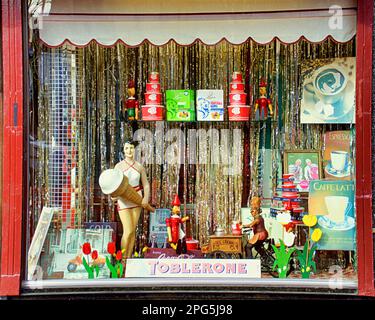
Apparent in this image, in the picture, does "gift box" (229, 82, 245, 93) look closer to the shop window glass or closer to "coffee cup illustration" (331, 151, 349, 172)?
the shop window glass

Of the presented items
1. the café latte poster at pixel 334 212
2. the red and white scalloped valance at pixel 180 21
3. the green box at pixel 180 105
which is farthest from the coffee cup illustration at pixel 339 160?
the green box at pixel 180 105

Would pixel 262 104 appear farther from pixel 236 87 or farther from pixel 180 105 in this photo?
pixel 180 105

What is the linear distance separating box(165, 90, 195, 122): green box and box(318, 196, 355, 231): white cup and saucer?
135 centimetres

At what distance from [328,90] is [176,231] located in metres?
→ 1.72

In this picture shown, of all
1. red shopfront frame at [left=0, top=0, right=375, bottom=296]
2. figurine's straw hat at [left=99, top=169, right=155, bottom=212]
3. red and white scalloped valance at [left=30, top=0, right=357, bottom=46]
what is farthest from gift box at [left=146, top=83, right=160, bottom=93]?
red shopfront frame at [left=0, top=0, right=375, bottom=296]

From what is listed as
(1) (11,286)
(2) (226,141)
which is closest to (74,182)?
(1) (11,286)

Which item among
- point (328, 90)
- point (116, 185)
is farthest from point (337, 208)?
point (116, 185)

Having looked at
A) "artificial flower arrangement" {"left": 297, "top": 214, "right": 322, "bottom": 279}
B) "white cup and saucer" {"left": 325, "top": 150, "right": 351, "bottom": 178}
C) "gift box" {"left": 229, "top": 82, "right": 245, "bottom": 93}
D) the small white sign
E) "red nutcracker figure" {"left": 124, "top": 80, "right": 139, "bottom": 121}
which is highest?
"gift box" {"left": 229, "top": 82, "right": 245, "bottom": 93}

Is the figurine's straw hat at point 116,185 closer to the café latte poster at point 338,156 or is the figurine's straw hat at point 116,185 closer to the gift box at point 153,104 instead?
the gift box at point 153,104

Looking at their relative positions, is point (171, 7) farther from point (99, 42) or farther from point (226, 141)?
point (226, 141)

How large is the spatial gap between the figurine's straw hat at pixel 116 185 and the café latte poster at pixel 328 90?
1.58 meters

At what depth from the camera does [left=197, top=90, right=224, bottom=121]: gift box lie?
560cm

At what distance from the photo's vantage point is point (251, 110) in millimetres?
5605

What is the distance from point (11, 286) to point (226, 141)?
2.15 meters
